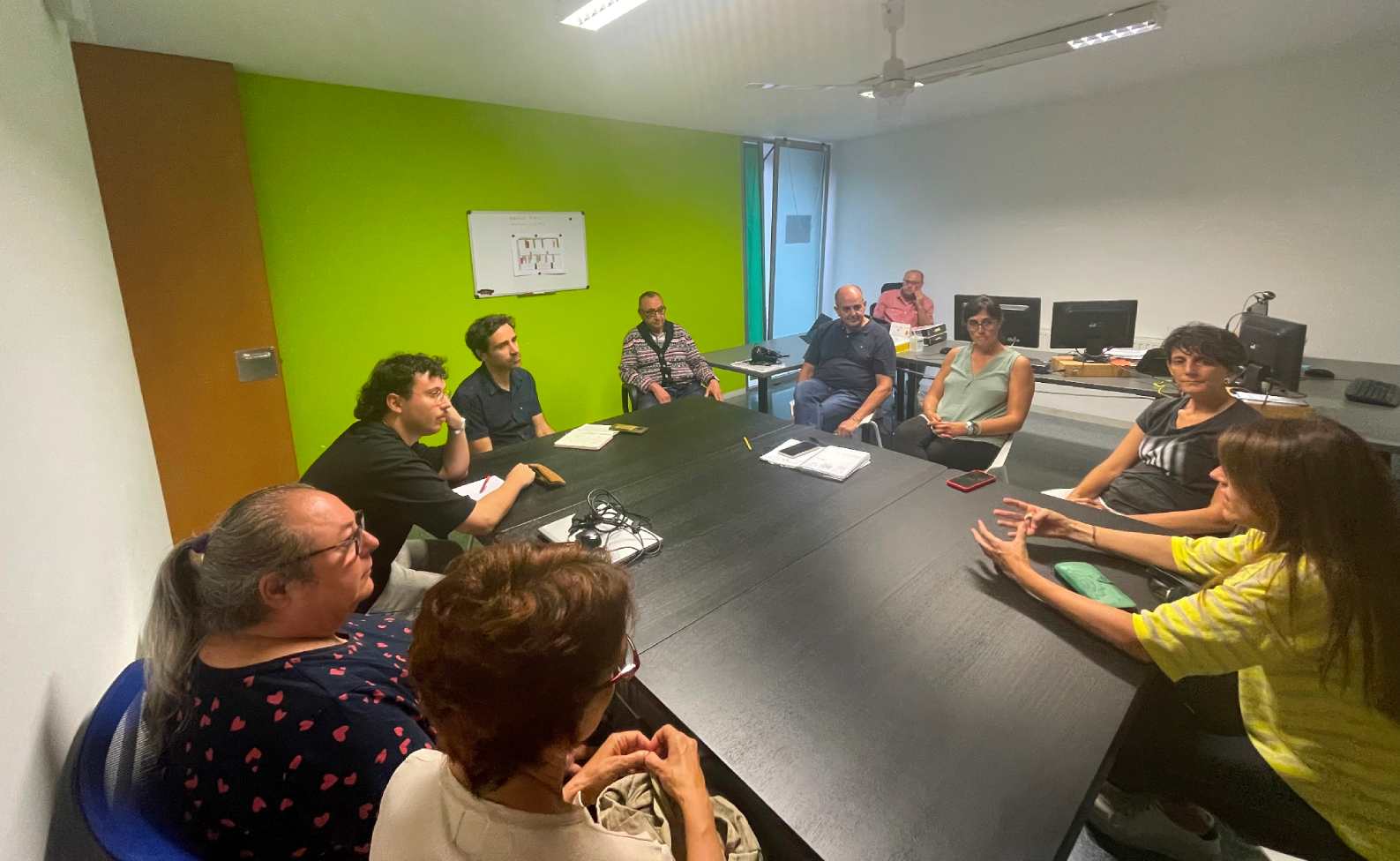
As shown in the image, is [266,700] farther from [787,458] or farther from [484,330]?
[484,330]

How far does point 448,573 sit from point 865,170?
258 inches

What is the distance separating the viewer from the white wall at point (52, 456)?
788mm

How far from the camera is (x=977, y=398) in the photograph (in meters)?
3.05

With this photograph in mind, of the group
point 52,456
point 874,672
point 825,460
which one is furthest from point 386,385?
point 874,672

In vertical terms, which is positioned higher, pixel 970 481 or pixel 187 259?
pixel 187 259

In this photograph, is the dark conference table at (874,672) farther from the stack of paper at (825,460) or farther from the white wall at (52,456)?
the white wall at (52,456)

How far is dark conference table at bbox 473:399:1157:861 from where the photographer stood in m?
0.89

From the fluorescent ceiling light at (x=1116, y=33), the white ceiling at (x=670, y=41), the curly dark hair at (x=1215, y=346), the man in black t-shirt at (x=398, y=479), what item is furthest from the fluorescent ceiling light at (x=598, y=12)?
the curly dark hair at (x=1215, y=346)

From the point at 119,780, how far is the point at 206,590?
0.27 metres

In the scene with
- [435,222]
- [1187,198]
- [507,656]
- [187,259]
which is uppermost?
[1187,198]

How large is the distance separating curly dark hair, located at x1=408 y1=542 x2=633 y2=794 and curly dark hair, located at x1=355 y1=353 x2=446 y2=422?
1395 mm

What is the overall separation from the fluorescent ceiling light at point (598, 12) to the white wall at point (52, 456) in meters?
1.62

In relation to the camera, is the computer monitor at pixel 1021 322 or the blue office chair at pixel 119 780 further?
the computer monitor at pixel 1021 322

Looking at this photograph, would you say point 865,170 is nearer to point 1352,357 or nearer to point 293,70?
point 1352,357
